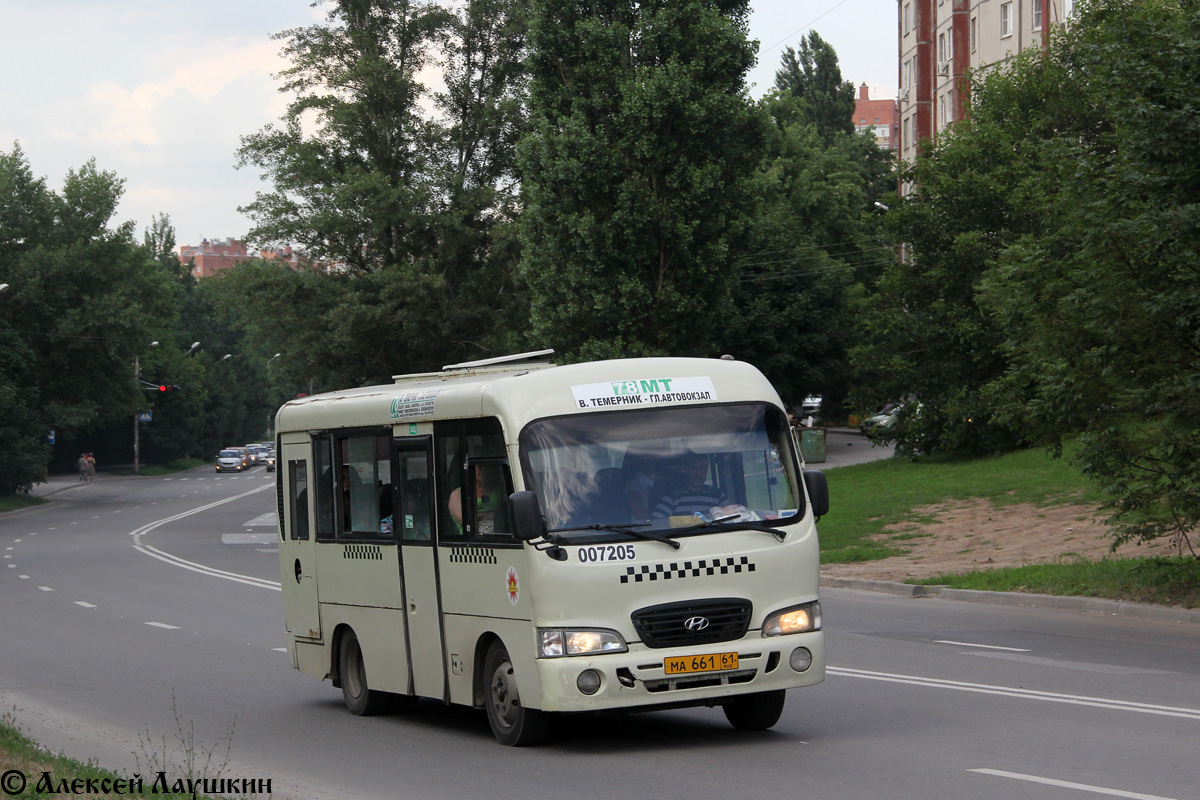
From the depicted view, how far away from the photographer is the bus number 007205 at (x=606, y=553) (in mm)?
9258

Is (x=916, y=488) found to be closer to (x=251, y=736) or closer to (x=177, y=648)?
(x=177, y=648)

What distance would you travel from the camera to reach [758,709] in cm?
1002

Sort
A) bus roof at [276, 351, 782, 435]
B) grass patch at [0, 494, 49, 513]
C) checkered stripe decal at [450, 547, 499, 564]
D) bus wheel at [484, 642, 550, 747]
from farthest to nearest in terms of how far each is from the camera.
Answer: grass patch at [0, 494, 49, 513] < checkered stripe decal at [450, 547, 499, 564] < bus roof at [276, 351, 782, 435] < bus wheel at [484, 642, 550, 747]

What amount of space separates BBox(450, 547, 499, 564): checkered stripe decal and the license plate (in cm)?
A: 140

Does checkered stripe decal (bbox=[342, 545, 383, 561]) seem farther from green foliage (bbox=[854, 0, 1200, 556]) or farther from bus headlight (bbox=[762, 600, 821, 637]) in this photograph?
green foliage (bbox=[854, 0, 1200, 556])

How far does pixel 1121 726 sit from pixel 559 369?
428 cm

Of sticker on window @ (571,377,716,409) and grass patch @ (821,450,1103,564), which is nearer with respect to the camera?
sticker on window @ (571,377,716,409)

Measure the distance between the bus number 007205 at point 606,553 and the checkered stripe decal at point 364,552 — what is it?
9.19 ft

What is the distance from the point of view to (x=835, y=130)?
106 m

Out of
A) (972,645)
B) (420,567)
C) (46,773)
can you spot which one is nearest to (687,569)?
(420,567)

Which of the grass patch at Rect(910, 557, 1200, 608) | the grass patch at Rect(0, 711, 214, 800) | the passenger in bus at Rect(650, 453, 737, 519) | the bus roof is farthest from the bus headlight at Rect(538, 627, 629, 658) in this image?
the grass patch at Rect(910, 557, 1200, 608)

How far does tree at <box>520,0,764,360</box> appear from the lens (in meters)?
38.2

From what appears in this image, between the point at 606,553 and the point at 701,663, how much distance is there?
2.87ft

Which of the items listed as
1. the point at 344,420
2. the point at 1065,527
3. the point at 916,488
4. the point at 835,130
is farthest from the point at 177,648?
the point at 835,130
